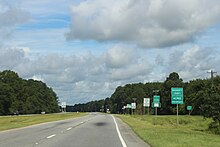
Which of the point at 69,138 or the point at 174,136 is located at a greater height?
the point at 174,136

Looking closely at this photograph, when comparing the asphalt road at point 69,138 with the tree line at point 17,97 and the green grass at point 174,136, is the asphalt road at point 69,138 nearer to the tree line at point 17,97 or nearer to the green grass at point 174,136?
the green grass at point 174,136

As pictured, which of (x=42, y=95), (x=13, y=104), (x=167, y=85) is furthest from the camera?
(x=42, y=95)

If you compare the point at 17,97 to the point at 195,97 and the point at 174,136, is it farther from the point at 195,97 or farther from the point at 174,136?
the point at 174,136

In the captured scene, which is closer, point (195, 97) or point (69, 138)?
point (69, 138)

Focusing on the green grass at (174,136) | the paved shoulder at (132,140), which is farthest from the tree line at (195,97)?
the paved shoulder at (132,140)

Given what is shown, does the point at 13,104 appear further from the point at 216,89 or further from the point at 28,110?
the point at 216,89

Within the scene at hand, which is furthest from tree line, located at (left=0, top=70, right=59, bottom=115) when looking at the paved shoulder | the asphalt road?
the paved shoulder

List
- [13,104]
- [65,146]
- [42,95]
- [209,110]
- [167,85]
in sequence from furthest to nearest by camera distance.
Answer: [42,95] < [167,85] < [13,104] < [209,110] < [65,146]

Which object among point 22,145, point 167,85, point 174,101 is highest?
point 167,85

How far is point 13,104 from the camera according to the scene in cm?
14975

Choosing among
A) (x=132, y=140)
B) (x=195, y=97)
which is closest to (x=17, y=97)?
(x=195, y=97)

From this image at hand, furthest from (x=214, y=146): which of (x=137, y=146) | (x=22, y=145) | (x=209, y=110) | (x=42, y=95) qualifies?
(x=42, y=95)

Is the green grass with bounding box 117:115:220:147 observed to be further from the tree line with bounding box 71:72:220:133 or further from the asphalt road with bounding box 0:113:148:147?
the tree line with bounding box 71:72:220:133

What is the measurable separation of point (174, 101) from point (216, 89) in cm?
411
